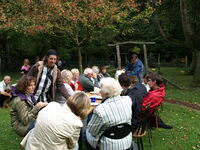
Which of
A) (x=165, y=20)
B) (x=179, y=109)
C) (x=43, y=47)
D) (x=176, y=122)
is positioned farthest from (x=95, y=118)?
(x=43, y=47)

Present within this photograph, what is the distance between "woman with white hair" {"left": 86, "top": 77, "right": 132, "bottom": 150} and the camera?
313 cm

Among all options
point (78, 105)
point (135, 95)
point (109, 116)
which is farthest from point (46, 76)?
point (78, 105)

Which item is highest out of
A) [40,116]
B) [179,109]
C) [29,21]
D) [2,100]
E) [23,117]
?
[29,21]

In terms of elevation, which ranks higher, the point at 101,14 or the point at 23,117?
the point at 101,14

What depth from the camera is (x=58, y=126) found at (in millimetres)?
2584

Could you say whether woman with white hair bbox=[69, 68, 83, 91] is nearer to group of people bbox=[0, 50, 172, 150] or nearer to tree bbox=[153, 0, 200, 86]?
group of people bbox=[0, 50, 172, 150]

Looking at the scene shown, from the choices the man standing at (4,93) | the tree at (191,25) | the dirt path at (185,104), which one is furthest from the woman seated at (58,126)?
the tree at (191,25)

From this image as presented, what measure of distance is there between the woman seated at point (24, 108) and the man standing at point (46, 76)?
23.1 inches

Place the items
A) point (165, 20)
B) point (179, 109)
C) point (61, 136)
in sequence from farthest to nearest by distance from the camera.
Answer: point (165, 20), point (179, 109), point (61, 136)

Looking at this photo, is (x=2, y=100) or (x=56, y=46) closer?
(x=2, y=100)

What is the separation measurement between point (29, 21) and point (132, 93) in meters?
9.01

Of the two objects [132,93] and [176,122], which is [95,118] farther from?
[176,122]

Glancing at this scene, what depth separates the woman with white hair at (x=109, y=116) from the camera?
10.3 ft

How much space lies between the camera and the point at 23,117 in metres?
3.42
